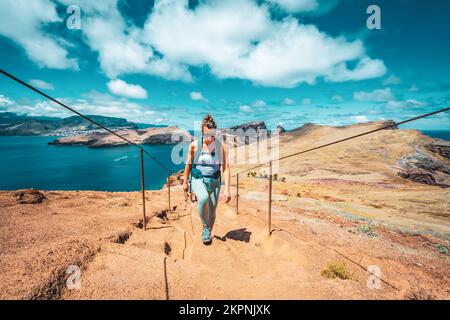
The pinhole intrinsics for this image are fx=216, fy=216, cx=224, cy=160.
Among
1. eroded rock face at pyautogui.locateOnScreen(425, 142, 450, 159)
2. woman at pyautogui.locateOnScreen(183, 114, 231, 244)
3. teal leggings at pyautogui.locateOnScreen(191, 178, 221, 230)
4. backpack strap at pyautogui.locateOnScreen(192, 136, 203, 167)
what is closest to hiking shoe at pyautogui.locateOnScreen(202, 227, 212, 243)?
teal leggings at pyautogui.locateOnScreen(191, 178, 221, 230)

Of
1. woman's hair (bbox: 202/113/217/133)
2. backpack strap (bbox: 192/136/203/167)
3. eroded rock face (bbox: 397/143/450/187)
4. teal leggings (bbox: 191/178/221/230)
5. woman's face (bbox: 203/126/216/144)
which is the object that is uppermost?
woman's hair (bbox: 202/113/217/133)

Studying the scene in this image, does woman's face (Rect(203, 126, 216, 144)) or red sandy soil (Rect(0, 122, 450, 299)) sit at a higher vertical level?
woman's face (Rect(203, 126, 216, 144))

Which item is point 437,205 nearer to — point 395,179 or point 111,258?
point 395,179

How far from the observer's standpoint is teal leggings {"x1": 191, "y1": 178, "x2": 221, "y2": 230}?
5.30 metres

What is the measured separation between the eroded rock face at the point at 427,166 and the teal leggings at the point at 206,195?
48022 mm

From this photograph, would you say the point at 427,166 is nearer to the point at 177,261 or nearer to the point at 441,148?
the point at 441,148

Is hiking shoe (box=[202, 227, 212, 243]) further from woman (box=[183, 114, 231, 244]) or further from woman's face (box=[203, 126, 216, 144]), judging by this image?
woman's face (box=[203, 126, 216, 144])

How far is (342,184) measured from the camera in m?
36.2

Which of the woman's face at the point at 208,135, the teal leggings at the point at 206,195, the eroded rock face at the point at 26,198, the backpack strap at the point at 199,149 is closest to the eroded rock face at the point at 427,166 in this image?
the teal leggings at the point at 206,195

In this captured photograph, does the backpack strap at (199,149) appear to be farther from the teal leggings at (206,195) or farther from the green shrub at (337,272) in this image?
the green shrub at (337,272)

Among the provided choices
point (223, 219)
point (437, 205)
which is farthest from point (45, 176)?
point (437, 205)

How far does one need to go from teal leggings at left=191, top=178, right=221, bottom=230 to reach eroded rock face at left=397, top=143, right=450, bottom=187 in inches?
1891

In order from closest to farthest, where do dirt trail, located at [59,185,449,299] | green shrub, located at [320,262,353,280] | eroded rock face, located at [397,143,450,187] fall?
dirt trail, located at [59,185,449,299]
green shrub, located at [320,262,353,280]
eroded rock face, located at [397,143,450,187]

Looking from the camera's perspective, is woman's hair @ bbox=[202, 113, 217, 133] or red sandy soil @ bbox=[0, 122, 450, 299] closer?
red sandy soil @ bbox=[0, 122, 450, 299]
